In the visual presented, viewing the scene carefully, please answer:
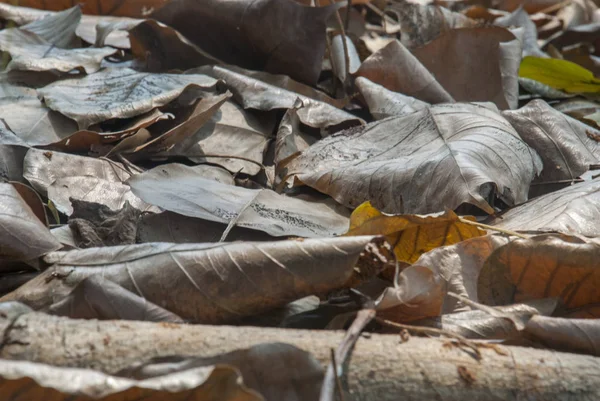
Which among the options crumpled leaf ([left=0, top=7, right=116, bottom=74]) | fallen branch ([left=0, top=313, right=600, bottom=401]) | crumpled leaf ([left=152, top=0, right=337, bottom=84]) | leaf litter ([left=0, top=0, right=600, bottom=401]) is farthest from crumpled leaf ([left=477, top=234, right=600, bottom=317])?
crumpled leaf ([left=0, top=7, right=116, bottom=74])

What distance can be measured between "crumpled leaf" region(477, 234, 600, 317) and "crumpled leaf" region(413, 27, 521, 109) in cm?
128

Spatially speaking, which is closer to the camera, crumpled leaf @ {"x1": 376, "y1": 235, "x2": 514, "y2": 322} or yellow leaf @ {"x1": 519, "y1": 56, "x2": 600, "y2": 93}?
crumpled leaf @ {"x1": 376, "y1": 235, "x2": 514, "y2": 322}

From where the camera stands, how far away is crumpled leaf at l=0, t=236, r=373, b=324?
1.04 metres

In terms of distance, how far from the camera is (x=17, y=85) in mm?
2055

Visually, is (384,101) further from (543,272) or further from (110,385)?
(110,385)

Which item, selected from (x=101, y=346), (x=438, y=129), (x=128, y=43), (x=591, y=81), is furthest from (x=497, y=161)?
(x=128, y=43)

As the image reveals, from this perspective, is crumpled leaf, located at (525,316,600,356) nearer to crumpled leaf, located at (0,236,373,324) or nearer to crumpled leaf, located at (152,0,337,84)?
crumpled leaf, located at (0,236,373,324)

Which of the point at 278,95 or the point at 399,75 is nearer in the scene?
the point at 278,95

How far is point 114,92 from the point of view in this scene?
2.00 meters

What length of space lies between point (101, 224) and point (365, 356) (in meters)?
0.67

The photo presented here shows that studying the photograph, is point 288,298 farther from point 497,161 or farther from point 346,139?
point 346,139

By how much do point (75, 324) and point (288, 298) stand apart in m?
0.31

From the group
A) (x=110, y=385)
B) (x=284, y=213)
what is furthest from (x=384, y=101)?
(x=110, y=385)

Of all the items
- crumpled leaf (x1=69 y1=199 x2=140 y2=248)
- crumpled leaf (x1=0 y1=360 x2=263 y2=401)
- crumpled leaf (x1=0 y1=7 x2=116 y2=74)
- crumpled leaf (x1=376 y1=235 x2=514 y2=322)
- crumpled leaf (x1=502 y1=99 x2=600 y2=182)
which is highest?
crumpled leaf (x1=0 y1=360 x2=263 y2=401)
